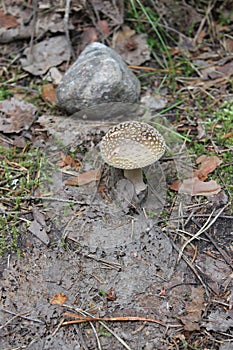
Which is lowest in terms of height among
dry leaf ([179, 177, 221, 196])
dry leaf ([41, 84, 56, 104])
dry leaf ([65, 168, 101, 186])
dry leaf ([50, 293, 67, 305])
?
dry leaf ([50, 293, 67, 305])

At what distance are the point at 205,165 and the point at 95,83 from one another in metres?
1.01

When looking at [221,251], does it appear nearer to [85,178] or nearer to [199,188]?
[199,188]

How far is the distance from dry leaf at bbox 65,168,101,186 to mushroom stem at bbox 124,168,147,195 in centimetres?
25

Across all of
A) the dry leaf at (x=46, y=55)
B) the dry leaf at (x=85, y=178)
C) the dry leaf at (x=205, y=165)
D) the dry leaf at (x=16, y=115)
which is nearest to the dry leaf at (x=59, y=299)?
the dry leaf at (x=85, y=178)

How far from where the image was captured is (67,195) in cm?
304

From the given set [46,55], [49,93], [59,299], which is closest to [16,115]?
[49,93]

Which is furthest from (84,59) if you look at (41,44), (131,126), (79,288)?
(79,288)

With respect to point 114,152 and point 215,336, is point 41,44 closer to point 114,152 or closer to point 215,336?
point 114,152

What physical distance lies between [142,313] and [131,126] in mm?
1104

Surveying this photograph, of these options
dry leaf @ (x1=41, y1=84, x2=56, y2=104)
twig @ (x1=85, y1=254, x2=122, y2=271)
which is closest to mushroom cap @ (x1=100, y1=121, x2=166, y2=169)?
twig @ (x1=85, y1=254, x2=122, y2=271)

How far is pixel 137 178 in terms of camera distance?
9.66 feet

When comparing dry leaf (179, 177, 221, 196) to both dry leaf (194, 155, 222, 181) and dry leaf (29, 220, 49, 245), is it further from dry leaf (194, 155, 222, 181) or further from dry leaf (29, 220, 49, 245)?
dry leaf (29, 220, 49, 245)

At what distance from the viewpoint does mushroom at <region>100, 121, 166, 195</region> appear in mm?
2764

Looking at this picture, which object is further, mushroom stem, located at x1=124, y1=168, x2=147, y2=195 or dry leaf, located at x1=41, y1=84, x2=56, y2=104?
dry leaf, located at x1=41, y1=84, x2=56, y2=104
